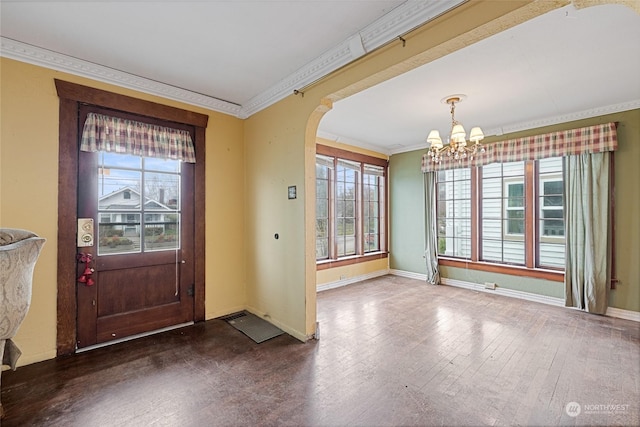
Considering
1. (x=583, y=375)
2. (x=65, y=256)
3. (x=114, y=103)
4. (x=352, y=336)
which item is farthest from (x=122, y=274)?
(x=583, y=375)

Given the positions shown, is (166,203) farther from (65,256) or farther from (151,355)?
(151,355)

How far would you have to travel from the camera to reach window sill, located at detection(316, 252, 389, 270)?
197 inches

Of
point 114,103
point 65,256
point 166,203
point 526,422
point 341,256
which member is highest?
point 114,103

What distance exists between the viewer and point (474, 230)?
16.7ft

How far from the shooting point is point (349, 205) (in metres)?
5.57

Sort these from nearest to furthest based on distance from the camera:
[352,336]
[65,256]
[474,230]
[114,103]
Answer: [65,256] → [114,103] → [352,336] → [474,230]

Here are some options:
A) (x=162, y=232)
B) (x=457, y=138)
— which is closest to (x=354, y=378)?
(x=162, y=232)

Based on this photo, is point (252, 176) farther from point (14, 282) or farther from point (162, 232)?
point (14, 282)

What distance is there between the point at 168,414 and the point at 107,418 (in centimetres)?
37

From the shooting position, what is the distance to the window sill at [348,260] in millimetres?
5013

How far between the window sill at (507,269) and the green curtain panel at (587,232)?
0.68ft

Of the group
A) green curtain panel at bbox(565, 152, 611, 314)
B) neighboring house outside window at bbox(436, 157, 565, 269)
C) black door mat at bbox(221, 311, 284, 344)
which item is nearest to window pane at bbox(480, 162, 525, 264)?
neighboring house outside window at bbox(436, 157, 565, 269)

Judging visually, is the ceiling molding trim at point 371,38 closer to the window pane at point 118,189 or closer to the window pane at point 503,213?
the window pane at point 118,189

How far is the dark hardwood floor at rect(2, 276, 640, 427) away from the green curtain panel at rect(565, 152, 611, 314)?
0.45 metres
